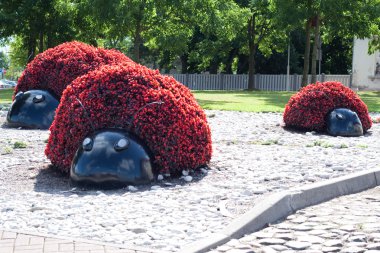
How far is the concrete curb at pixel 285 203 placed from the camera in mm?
5500

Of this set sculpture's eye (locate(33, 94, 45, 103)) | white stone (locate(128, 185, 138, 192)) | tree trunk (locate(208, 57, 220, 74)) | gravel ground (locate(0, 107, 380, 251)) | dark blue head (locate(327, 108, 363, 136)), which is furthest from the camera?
tree trunk (locate(208, 57, 220, 74))

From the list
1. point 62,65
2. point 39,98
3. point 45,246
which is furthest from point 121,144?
point 62,65

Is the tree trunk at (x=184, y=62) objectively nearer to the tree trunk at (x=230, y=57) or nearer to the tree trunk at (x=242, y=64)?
the tree trunk at (x=230, y=57)

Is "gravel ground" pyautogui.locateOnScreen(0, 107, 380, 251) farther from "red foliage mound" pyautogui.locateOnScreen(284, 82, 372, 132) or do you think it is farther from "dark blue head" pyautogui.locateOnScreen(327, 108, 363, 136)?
"red foliage mound" pyautogui.locateOnScreen(284, 82, 372, 132)

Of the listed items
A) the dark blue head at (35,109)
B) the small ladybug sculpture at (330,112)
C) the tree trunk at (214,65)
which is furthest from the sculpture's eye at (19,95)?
the tree trunk at (214,65)

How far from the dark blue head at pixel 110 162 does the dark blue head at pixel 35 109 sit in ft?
22.5

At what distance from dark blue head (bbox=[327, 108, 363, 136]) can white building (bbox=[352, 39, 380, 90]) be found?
34.6 metres

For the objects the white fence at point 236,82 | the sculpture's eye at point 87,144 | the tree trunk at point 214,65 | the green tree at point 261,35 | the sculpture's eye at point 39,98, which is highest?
the green tree at point 261,35

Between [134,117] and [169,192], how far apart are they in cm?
126

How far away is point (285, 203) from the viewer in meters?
6.80

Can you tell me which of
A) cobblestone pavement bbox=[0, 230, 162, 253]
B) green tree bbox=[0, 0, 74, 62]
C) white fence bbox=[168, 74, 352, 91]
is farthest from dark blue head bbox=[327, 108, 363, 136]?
white fence bbox=[168, 74, 352, 91]

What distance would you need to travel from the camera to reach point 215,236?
5.55 metres

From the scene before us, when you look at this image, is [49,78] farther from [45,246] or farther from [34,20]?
[34,20]

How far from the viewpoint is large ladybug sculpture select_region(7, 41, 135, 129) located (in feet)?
47.8
